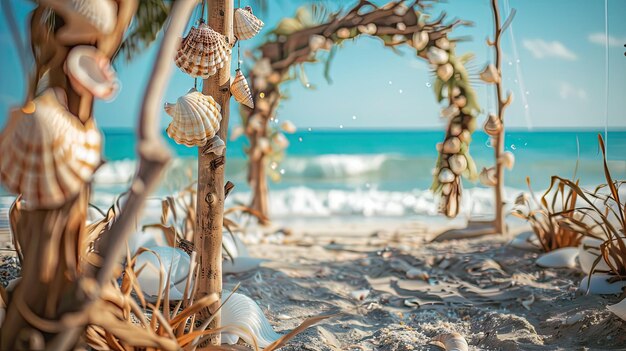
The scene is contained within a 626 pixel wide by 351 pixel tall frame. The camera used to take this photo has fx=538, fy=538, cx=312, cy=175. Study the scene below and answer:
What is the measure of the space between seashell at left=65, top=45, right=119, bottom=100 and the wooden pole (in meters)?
0.58

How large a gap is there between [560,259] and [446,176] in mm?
825

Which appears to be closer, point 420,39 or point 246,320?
point 246,320

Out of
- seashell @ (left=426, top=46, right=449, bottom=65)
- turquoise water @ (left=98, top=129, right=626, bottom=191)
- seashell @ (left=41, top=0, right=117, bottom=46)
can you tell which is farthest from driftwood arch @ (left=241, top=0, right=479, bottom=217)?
turquoise water @ (left=98, top=129, right=626, bottom=191)

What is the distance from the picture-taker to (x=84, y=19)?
815 millimetres

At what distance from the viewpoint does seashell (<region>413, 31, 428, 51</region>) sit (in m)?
3.23

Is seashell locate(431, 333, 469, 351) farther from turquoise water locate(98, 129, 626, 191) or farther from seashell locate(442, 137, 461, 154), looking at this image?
turquoise water locate(98, 129, 626, 191)

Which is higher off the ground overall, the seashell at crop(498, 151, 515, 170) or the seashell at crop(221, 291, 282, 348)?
the seashell at crop(498, 151, 515, 170)

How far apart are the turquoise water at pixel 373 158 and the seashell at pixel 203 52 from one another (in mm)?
6285

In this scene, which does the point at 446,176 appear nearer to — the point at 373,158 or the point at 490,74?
the point at 490,74

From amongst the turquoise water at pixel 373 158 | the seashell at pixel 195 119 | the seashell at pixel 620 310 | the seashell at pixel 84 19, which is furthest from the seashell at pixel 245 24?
the turquoise water at pixel 373 158

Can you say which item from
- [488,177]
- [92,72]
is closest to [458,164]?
[488,177]

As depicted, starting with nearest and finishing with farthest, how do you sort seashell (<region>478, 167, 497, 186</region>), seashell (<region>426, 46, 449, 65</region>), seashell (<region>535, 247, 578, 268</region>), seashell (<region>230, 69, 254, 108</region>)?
seashell (<region>230, 69, 254, 108</region>)
seashell (<region>535, 247, 578, 268</region>)
seashell (<region>426, 46, 449, 65</region>)
seashell (<region>478, 167, 497, 186</region>)

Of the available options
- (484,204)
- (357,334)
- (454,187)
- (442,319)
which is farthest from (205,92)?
(484,204)

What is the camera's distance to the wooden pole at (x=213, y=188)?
55.7 inches
